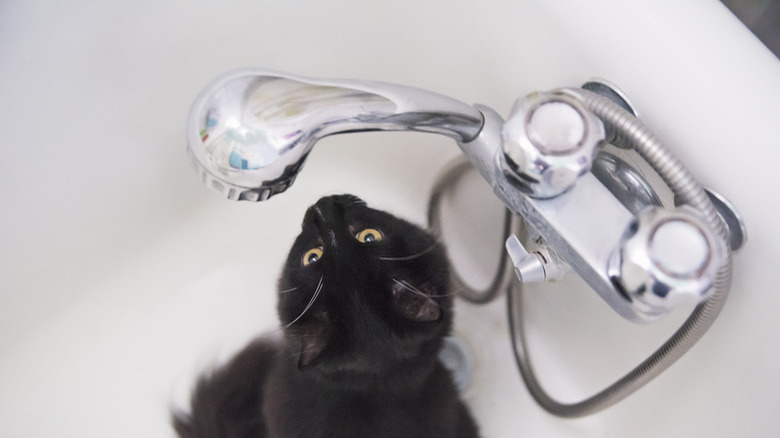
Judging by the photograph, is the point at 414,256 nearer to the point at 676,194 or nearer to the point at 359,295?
the point at 359,295

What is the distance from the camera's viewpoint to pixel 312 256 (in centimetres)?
67

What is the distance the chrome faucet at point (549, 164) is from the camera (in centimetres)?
33

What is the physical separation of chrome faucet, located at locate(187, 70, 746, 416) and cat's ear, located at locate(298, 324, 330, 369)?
272 millimetres

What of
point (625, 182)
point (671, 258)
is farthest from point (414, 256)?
point (671, 258)

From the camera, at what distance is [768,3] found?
2.74 ft

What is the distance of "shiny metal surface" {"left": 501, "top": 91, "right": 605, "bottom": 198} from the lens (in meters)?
0.35

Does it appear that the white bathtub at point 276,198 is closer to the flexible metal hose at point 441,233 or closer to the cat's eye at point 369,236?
the flexible metal hose at point 441,233

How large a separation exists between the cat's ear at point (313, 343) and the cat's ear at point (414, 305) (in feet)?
0.29

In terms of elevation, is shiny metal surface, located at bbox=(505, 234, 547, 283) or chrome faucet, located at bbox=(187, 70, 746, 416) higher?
chrome faucet, located at bbox=(187, 70, 746, 416)

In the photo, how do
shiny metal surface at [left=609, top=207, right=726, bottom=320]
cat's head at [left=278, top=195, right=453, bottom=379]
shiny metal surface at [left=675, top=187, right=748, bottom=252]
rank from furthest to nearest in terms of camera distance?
1. cat's head at [left=278, top=195, right=453, bottom=379]
2. shiny metal surface at [left=675, top=187, right=748, bottom=252]
3. shiny metal surface at [left=609, top=207, right=726, bottom=320]

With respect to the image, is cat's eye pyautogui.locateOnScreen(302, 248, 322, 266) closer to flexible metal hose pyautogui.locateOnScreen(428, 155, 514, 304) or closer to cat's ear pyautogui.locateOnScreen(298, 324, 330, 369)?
cat's ear pyautogui.locateOnScreen(298, 324, 330, 369)

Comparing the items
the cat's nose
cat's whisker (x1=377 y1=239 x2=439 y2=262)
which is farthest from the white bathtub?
the cat's nose

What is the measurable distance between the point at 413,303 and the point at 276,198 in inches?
16.7

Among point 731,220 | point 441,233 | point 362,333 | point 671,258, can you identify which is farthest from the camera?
point 441,233
